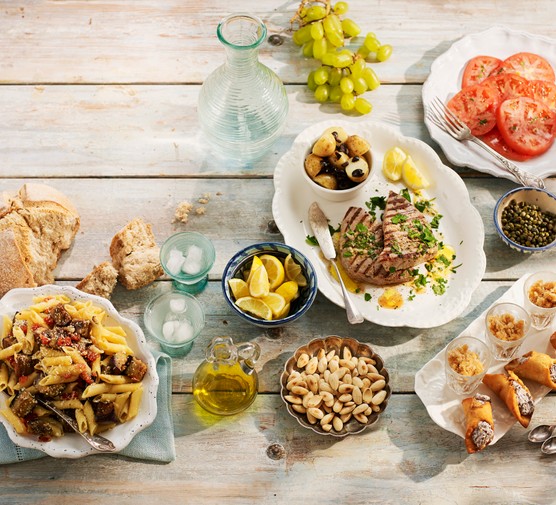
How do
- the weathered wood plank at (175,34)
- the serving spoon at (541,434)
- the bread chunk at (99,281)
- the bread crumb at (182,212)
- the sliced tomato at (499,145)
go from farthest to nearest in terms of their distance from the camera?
the weathered wood plank at (175,34) → the sliced tomato at (499,145) → the bread crumb at (182,212) → the bread chunk at (99,281) → the serving spoon at (541,434)

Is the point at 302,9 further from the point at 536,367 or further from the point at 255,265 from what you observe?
the point at 536,367

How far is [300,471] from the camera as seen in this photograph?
2.31m

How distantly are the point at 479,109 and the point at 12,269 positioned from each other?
6.06 feet

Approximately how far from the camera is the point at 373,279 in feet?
8.29

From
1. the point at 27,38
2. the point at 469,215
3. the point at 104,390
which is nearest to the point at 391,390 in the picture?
the point at 469,215

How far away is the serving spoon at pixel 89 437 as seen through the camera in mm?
2113

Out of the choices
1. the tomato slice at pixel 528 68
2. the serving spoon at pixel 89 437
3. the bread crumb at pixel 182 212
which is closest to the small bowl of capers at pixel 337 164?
the bread crumb at pixel 182 212

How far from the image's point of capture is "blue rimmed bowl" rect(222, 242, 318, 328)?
7.88 ft

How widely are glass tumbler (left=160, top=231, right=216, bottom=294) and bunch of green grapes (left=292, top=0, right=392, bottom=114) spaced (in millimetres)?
850

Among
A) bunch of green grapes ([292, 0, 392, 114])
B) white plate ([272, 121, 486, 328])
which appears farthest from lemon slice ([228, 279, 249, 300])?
bunch of green grapes ([292, 0, 392, 114])

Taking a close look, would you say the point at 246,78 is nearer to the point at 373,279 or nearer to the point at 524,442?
the point at 373,279

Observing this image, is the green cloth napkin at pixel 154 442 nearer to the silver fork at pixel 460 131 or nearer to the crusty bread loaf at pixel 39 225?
the crusty bread loaf at pixel 39 225

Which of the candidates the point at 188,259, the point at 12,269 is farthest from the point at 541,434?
the point at 12,269

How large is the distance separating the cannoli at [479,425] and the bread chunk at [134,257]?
45.6 inches
